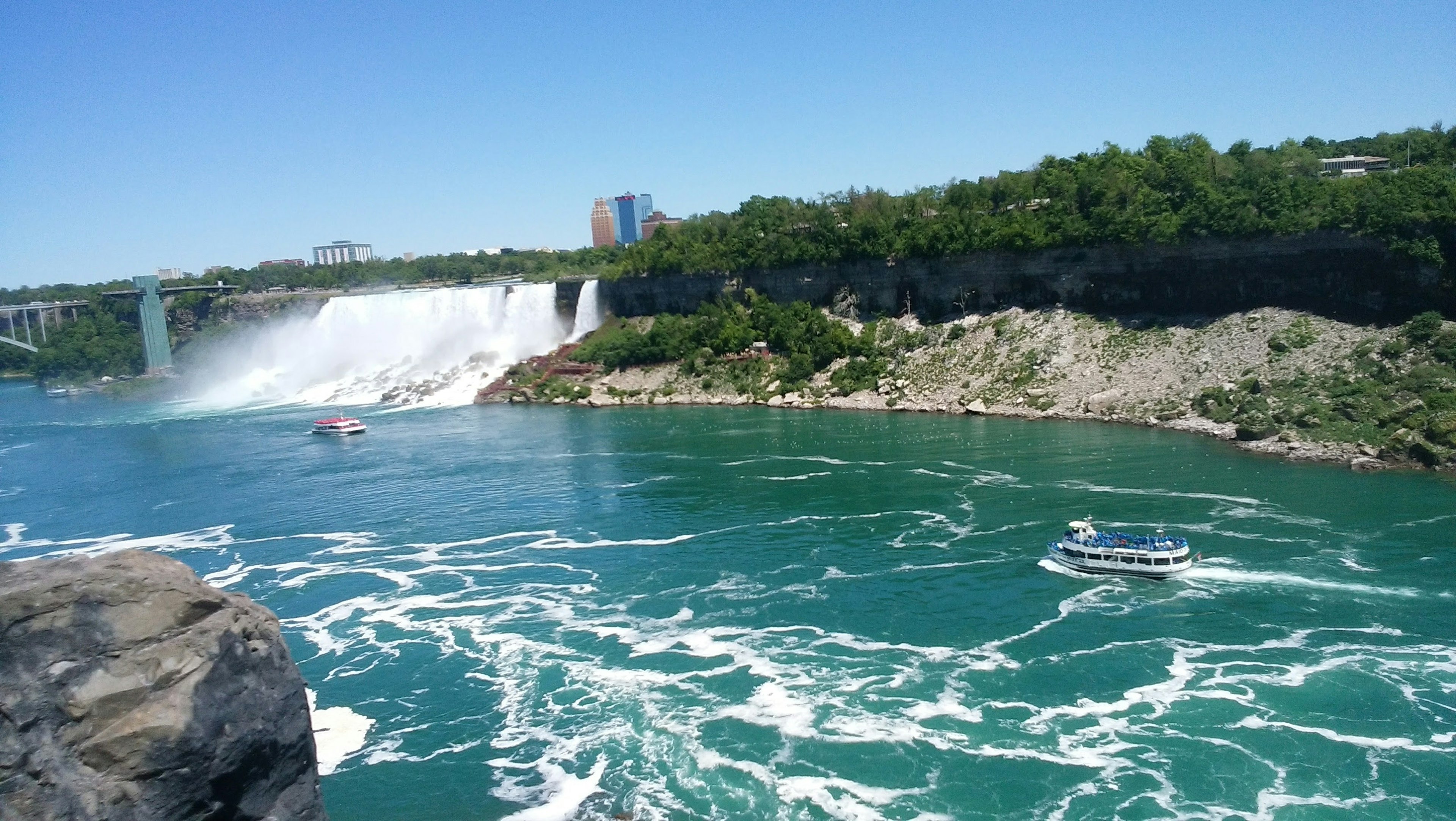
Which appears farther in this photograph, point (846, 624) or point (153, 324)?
point (153, 324)

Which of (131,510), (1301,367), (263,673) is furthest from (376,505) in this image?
(1301,367)

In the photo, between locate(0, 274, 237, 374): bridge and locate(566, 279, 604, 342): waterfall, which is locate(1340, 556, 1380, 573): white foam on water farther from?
locate(0, 274, 237, 374): bridge

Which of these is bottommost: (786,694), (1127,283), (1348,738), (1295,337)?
(1348,738)

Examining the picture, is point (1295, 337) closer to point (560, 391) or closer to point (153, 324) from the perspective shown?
point (560, 391)

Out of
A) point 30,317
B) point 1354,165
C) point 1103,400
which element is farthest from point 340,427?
point 30,317

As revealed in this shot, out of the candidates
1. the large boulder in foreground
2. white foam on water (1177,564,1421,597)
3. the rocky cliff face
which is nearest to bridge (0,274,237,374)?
the rocky cliff face

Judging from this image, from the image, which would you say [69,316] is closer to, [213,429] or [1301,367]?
[213,429]

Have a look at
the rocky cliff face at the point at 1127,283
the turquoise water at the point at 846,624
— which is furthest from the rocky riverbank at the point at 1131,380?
the turquoise water at the point at 846,624
